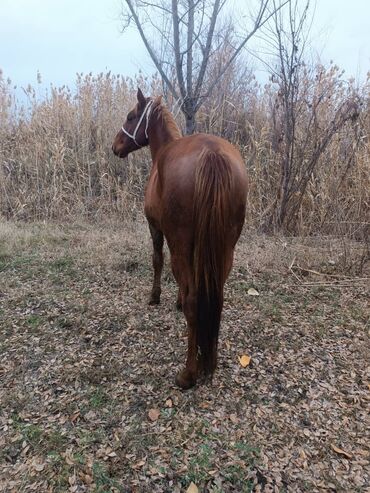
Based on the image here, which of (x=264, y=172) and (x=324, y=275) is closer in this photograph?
(x=324, y=275)

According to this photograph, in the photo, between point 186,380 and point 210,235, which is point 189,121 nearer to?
point 210,235

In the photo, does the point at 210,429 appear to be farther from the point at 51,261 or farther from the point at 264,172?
the point at 264,172

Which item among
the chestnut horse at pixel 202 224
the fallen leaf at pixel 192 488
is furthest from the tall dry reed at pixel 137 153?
the fallen leaf at pixel 192 488

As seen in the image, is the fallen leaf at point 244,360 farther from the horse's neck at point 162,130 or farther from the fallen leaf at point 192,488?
the horse's neck at point 162,130

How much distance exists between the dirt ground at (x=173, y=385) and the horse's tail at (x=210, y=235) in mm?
496

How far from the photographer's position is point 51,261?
4.27 meters

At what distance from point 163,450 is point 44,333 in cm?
140

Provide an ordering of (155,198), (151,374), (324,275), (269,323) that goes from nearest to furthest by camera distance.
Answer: (151,374) → (155,198) → (269,323) → (324,275)

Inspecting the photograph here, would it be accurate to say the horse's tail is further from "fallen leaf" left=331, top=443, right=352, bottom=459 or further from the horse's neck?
the horse's neck

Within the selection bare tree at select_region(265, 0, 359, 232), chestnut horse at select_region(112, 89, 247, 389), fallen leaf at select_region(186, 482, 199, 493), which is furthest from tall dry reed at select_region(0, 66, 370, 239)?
fallen leaf at select_region(186, 482, 199, 493)

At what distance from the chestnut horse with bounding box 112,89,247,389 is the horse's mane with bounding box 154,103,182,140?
511 millimetres

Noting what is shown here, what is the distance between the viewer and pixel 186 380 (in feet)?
7.93

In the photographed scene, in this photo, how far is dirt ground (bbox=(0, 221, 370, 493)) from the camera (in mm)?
1887

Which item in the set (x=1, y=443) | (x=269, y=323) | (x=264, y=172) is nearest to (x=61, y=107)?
(x=264, y=172)
